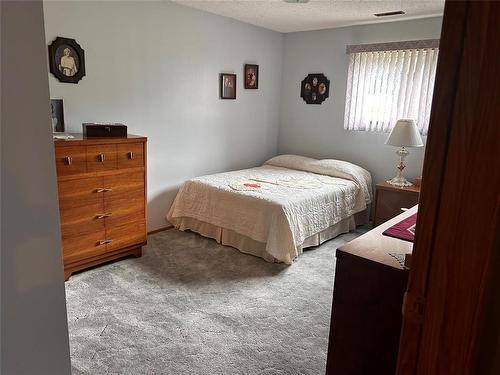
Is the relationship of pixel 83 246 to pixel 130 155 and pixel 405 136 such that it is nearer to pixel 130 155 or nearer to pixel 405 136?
pixel 130 155

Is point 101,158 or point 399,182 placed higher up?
point 101,158

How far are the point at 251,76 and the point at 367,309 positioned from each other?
145 inches

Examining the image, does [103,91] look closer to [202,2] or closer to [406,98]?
[202,2]

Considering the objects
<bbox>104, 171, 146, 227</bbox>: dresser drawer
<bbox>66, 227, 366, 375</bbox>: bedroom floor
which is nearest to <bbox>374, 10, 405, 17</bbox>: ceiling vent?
<bbox>66, 227, 366, 375</bbox>: bedroom floor

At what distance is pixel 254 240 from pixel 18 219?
2489 millimetres

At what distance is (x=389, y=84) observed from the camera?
4133mm

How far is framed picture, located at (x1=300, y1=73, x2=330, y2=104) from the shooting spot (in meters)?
4.65

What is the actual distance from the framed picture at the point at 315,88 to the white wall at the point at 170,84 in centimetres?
40

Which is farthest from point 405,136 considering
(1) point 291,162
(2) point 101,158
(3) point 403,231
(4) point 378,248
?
(2) point 101,158


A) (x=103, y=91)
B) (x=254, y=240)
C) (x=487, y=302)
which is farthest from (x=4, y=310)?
(x=103, y=91)

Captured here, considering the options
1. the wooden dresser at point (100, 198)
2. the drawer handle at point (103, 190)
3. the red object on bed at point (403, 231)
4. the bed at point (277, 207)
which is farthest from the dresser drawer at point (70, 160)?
the red object on bed at point (403, 231)

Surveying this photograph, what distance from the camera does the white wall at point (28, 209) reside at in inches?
36.3

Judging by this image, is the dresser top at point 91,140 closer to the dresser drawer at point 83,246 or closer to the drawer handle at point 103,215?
the drawer handle at point 103,215

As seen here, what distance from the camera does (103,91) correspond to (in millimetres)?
3318
